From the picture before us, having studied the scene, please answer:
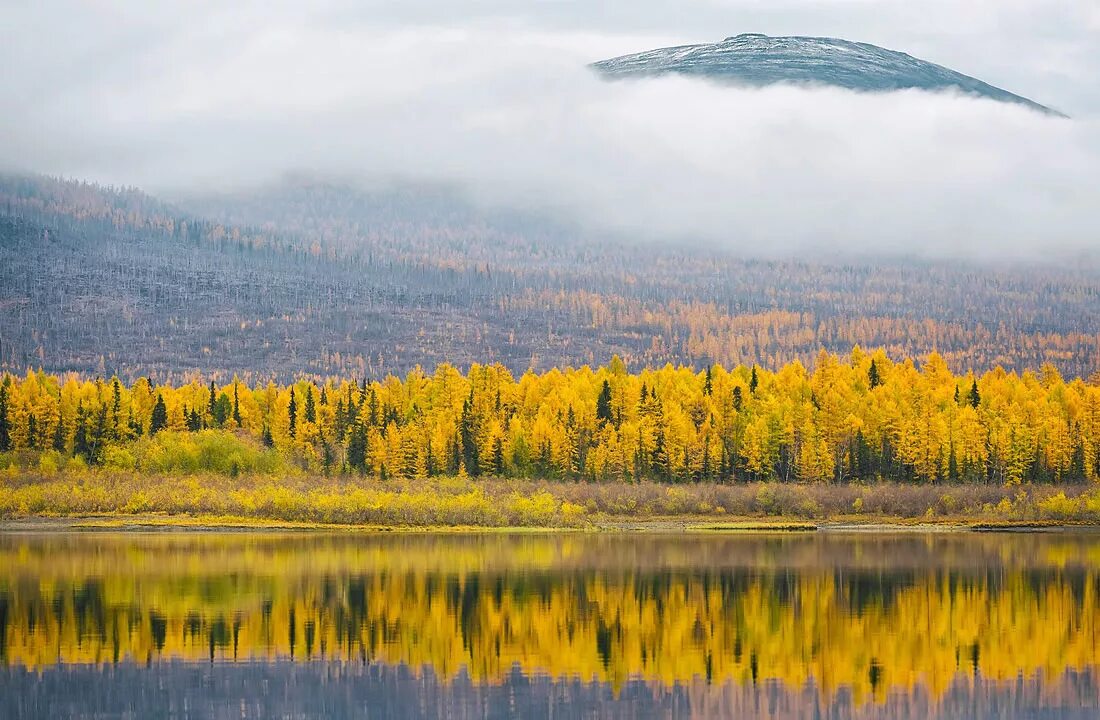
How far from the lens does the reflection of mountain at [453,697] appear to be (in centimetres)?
4019

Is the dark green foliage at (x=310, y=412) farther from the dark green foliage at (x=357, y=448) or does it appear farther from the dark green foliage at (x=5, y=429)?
the dark green foliage at (x=5, y=429)

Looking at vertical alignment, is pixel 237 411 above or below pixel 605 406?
below

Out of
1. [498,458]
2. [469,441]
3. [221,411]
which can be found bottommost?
[498,458]

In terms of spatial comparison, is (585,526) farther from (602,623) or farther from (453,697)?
(453,697)

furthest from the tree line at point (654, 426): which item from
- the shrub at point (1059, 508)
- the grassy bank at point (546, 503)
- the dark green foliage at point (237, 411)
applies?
the shrub at point (1059, 508)

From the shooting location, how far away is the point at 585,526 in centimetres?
11788

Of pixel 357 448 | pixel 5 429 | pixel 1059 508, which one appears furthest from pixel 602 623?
pixel 5 429

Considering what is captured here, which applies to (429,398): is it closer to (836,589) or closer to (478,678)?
(836,589)

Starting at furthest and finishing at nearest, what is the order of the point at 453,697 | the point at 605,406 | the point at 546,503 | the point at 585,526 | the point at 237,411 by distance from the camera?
the point at 237,411, the point at 605,406, the point at 546,503, the point at 585,526, the point at 453,697

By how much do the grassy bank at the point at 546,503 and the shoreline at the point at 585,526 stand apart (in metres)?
0.62

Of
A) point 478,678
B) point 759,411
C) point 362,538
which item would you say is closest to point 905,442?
point 759,411

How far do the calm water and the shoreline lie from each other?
30276 mm

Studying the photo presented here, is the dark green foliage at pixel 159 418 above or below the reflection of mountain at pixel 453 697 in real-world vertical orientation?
below

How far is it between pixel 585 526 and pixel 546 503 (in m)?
4.08
